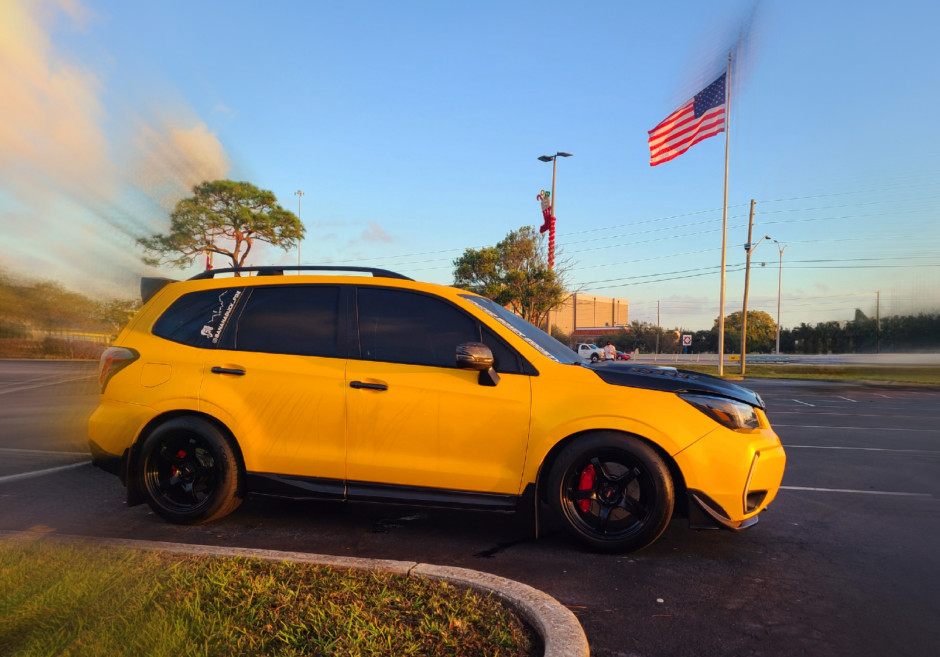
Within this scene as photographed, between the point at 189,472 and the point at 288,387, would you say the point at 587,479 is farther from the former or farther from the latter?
the point at 189,472

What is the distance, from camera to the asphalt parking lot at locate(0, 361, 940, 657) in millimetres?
2924

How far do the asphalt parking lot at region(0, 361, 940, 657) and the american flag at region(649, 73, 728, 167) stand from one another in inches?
730

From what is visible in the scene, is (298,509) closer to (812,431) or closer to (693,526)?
(693,526)

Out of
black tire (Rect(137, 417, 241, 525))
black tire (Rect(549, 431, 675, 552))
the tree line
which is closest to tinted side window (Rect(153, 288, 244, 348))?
black tire (Rect(137, 417, 241, 525))

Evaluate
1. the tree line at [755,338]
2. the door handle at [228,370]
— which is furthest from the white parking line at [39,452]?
the tree line at [755,338]

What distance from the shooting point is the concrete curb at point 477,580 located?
8.53 feet

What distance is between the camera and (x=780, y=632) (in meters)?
2.92

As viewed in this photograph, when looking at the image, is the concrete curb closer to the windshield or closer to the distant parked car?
the windshield

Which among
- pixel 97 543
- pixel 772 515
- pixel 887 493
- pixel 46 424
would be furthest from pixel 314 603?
pixel 46 424

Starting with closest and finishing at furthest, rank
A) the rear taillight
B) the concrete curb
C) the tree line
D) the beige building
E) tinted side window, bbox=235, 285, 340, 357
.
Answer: the concrete curb < tinted side window, bbox=235, 285, 340, 357 < the rear taillight < the tree line < the beige building

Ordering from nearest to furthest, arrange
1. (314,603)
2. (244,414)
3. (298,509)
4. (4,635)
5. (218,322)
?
1. (4,635)
2. (314,603)
3. (244,414)
4. (218,322)
5. (298,509)

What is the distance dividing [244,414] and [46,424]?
7.26 m

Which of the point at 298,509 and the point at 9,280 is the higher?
the point at 9,280

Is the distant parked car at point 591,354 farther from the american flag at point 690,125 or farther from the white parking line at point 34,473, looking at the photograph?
the american flag at point 690,125
